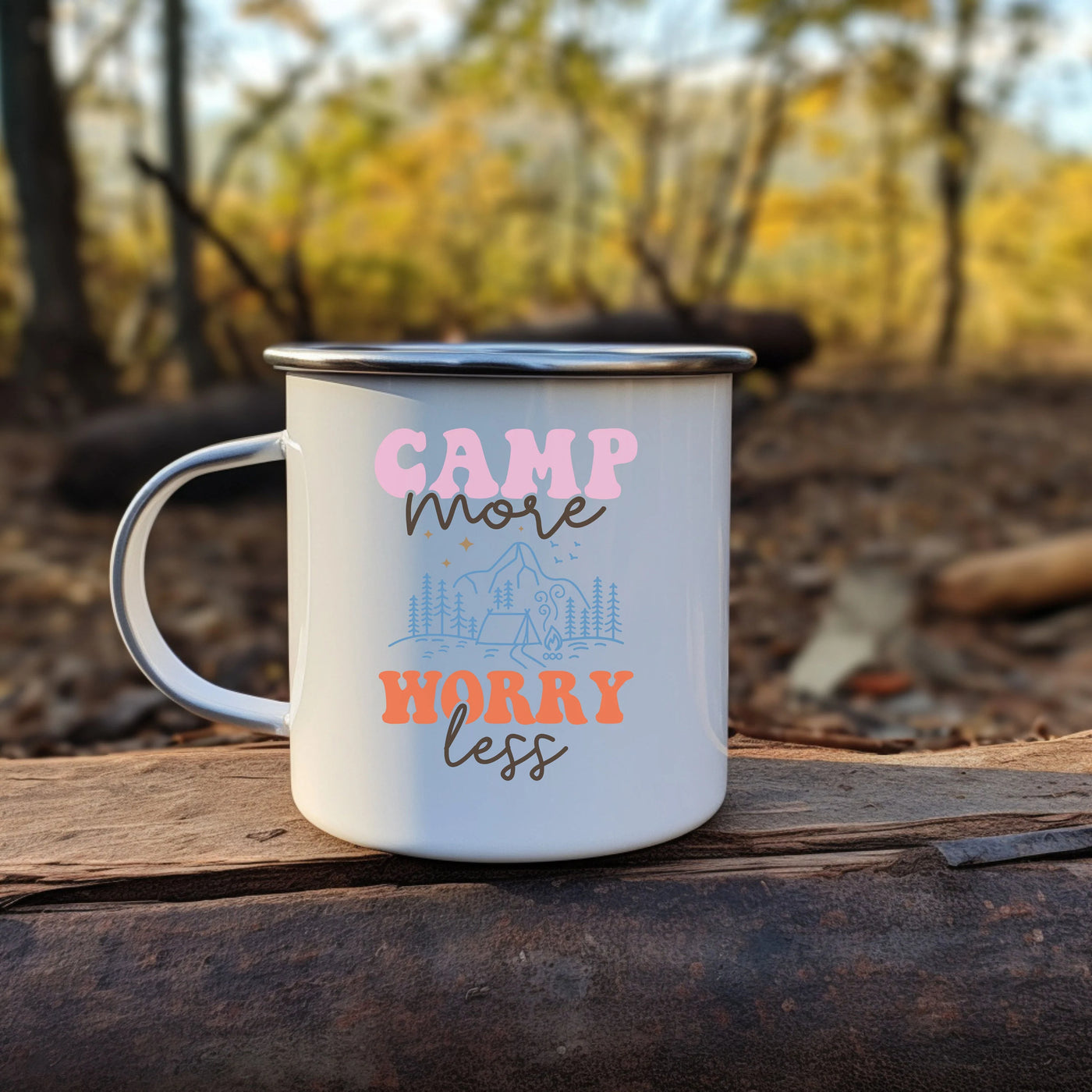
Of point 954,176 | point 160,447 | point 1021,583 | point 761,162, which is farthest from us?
point 954,176

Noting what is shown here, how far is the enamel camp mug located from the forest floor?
1.80ft

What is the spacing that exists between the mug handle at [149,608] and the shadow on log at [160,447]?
3146 mm

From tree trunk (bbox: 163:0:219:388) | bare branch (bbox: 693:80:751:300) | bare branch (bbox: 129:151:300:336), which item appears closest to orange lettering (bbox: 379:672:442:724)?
bare branch (bbox: 129:151:300:336)

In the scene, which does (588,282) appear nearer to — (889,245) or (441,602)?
(889,245)

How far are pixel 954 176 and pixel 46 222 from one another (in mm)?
5713

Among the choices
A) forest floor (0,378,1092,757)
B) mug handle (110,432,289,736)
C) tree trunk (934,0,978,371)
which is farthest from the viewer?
tree trunk (934,0,978,371)

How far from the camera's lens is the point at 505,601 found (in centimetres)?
75

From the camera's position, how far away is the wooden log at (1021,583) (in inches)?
125

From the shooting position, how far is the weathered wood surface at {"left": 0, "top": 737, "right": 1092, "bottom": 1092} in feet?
2.56

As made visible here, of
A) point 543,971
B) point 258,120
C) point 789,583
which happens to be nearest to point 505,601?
point 543,971

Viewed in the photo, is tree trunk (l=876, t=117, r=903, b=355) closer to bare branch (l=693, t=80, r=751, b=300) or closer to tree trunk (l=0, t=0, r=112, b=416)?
bare branch (l=693, t=80, r=751, b=300)

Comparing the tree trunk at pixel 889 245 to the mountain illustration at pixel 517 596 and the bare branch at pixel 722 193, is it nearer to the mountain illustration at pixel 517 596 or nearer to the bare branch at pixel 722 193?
the bare branch at pixel 722 193

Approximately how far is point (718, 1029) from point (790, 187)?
8.21 m

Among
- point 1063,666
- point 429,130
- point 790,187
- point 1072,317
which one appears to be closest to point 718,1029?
point 1063,666
